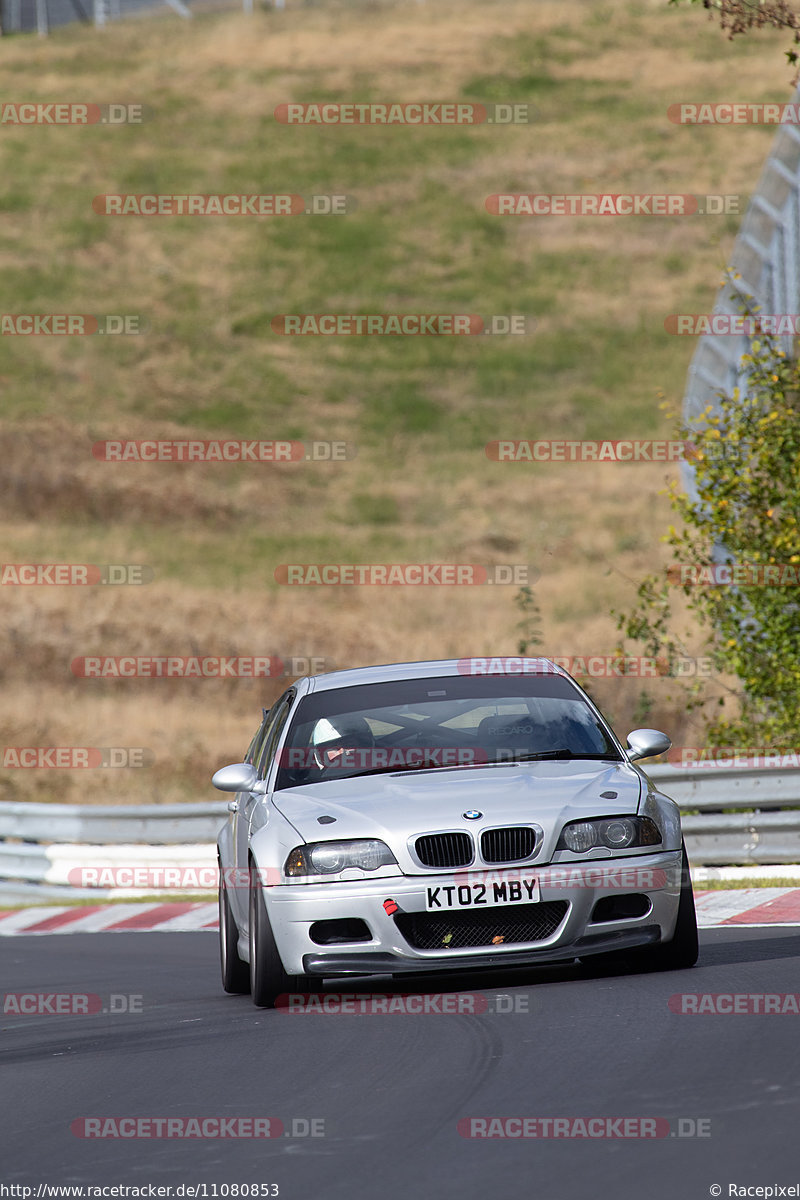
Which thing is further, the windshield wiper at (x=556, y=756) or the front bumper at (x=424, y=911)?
the windshield wiper at (x=556, y=756)

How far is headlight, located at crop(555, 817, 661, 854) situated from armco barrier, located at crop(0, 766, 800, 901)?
518 centimetres

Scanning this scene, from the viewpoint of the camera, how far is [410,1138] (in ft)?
18.9

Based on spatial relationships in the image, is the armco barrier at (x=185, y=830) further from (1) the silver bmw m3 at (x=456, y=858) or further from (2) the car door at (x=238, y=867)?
(2) the car door at (x=238, y=867)

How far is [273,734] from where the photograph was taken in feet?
33.6

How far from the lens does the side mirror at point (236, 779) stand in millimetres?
9656

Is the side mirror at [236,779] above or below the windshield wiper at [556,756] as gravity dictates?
below

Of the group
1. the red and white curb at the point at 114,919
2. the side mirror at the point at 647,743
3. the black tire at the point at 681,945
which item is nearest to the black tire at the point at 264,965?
the black tire at the point at 681,945

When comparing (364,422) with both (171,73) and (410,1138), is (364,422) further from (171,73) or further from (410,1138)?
(410,1138)

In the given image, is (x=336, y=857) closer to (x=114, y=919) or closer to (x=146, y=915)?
(x=146, y=915)

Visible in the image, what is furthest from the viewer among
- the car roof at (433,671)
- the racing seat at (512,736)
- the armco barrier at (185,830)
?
the armco barrier at (185,830)

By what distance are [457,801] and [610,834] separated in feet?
2.30

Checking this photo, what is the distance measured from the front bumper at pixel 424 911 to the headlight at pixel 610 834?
75 millimetres

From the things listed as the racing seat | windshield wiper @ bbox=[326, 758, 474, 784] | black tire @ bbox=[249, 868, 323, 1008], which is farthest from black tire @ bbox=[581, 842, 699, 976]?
black tire @ bbox=[249, 868, 323, 1008]

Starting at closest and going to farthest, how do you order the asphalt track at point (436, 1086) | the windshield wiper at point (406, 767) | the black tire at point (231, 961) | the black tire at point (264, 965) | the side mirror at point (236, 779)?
the asphalt track at point (436, 1086), the black tire at point (264, 965), the windshield wiper at point (406, 767), the side mirror at point (236, 779), the black tire at point (231, 961)
